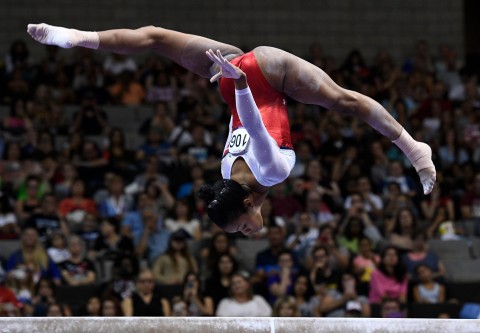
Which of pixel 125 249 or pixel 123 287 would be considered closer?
pixel 123 287

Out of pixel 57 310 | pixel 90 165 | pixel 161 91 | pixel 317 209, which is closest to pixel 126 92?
pixel 161 91

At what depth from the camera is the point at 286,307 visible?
29.5 ft

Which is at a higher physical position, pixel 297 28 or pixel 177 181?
pixel 297 28

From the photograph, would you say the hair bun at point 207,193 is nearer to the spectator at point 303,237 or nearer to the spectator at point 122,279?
the spectator at point 122,279

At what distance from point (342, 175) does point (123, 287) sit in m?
3.60

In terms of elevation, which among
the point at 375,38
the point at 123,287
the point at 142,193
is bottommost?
the point at 123,287

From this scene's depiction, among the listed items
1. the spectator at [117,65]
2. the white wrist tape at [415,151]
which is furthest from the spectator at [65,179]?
the white wrist tape at [415,151]

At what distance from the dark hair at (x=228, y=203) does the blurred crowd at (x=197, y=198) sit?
350cm

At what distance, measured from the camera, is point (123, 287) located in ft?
31.0

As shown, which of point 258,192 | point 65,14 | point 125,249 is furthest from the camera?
point 65,14

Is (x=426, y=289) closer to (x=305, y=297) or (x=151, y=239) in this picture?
(x=305, y=297)

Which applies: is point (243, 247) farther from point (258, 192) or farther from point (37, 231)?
point (258, 192)

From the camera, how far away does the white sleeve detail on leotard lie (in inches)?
209

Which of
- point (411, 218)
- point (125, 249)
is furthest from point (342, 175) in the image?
point (125, 249)
